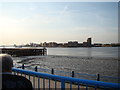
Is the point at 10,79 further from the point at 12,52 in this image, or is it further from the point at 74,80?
the point at 12,52

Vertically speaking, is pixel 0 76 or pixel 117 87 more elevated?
pixel 0 76

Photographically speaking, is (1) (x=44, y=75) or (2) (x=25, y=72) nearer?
(1) (x=44, y=75)

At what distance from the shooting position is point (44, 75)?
12.6 ft

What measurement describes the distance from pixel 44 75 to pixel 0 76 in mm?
1460

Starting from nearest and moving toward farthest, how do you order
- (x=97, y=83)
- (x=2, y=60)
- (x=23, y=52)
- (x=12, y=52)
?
(x=2, y=60) < (x=97, y=83) < (x=12, y=52) < (x=23, y=52)

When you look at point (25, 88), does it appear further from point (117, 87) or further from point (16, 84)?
point (117, 87)

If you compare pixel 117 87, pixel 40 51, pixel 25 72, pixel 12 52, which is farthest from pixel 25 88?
pixel 40 51

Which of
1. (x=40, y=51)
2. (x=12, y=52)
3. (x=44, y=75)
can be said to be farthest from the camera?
(x=40, y=51)

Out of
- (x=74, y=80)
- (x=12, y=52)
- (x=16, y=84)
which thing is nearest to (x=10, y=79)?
(x=16, y=84)

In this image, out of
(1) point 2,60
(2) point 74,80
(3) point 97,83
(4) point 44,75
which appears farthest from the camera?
(4) point 44,75

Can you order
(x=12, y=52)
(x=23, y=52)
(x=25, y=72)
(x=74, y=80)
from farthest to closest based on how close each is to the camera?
(x=23, y=52) → (x=12, y=52) → (x=25, y=72) → (x=74, y=80)

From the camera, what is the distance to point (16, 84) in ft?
7.70

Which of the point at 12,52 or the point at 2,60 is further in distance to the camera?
the point at 12,52

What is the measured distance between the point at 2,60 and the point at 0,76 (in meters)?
0.24
